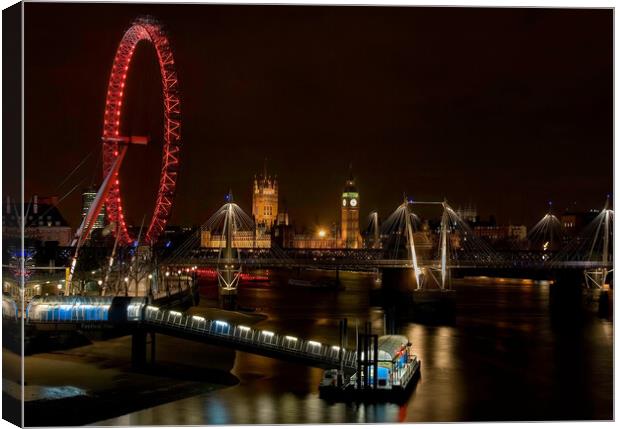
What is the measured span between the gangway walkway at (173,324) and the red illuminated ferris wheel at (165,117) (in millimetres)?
4852

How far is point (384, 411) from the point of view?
462 inches

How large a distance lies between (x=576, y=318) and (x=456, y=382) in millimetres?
10280

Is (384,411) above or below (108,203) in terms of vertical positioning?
below

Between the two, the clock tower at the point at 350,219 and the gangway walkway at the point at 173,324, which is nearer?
the gangway walkway at the point at 173,324

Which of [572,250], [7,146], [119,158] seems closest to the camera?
[7,146]

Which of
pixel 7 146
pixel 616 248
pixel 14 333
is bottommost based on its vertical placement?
pixel 14 333

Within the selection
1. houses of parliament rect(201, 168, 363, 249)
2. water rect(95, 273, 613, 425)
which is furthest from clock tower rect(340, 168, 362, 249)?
water rect(95, 273, 613, 425)

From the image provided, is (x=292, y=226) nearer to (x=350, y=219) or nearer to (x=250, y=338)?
(x=350, y=219)

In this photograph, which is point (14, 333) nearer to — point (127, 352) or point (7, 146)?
point (7, 146)

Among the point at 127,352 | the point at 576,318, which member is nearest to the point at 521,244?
the point at 576,318

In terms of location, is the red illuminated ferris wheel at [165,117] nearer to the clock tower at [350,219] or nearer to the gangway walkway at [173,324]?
the gangway walkway at [173,324]

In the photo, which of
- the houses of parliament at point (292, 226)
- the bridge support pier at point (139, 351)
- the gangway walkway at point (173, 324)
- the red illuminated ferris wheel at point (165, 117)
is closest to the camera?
the gangway walkway at point (173, 324)

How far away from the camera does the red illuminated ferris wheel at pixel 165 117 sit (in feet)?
60.7

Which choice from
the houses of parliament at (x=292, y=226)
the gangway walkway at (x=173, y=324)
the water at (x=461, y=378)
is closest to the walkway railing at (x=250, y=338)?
the gangway walkway at (x=173, y=324)
